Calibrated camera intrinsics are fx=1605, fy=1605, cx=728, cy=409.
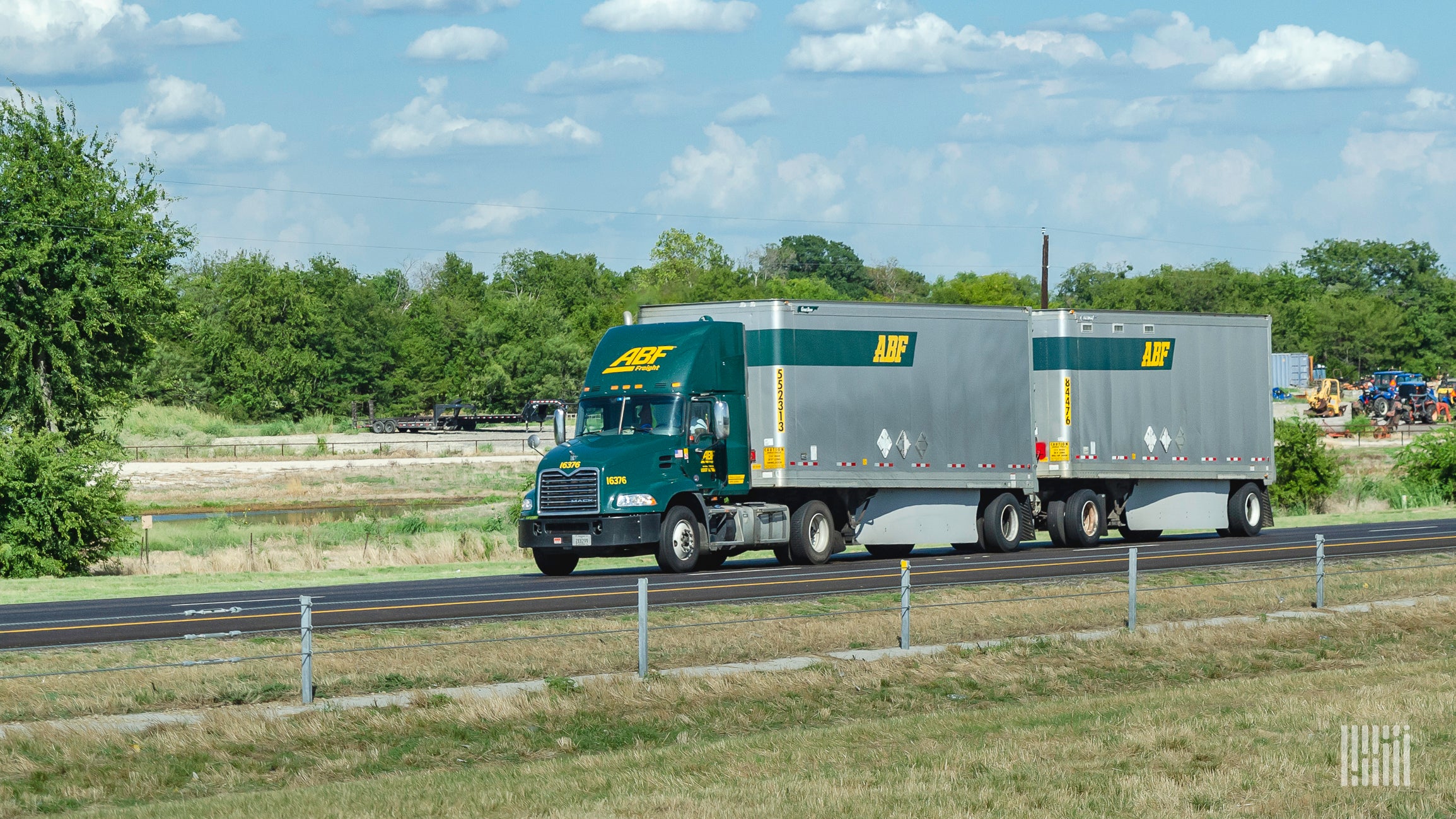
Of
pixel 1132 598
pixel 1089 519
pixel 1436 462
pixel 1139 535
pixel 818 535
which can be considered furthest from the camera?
pixel 1436 462

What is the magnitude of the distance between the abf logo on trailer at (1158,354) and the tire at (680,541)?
12136mm

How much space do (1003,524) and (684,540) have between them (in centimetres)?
796

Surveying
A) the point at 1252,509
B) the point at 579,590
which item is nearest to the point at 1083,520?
the point at 1252,509

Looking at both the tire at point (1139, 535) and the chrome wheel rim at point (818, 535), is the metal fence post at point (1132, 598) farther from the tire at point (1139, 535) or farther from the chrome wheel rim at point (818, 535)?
the tire at point (1139, 535)

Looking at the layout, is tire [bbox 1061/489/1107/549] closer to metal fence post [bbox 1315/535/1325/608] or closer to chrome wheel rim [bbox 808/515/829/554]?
chrome wheel rim [bbox 808/515/829/554]

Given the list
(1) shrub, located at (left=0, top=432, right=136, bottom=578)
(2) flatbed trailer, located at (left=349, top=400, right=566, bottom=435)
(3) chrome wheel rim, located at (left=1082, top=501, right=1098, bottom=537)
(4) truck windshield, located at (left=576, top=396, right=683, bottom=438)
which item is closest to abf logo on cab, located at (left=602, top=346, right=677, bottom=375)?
(4) truck windshield, located at (left=576, top=396, right=683, bottom=438)

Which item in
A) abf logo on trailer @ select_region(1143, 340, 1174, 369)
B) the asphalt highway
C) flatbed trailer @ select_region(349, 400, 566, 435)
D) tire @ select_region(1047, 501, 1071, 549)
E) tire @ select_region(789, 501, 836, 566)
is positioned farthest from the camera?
flatbed trailer @ select_region(349, 400, 566, 435)

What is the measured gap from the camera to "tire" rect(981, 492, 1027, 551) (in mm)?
32219

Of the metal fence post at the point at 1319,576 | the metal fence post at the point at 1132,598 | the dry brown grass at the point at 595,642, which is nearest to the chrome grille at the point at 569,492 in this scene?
the dry brown grass at the point at 595,642

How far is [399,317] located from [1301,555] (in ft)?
381

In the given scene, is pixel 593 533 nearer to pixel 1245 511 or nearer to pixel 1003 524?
pixel 1003 524

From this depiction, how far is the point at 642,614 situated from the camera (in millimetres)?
16438

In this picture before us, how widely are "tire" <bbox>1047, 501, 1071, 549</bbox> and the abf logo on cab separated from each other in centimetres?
1051

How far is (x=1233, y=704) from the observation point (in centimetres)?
1432
